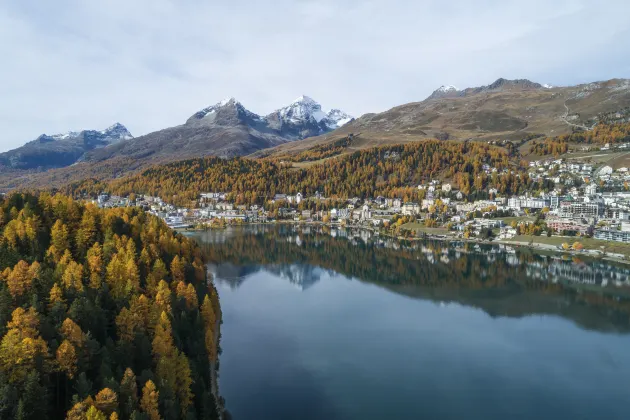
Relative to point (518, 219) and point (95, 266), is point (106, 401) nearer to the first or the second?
point (95, 266)

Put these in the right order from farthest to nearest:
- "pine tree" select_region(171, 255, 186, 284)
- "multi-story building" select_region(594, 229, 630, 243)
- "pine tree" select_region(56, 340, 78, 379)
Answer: "multi-story building" select_region(594, 229, 630, 243), "pine tree" select_region(171, 255, 186, 284), "pine tree" select_region(56, 340, 78, 379)

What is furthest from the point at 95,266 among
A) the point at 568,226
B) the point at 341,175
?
the point at 341,175

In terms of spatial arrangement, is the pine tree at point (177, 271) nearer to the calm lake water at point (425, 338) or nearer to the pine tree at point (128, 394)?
the calm lake water at point (425, 338)

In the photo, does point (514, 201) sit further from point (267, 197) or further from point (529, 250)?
point (267, 197)

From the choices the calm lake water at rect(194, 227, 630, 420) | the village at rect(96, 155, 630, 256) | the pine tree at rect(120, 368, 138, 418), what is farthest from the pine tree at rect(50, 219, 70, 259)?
the village at rect(96, 155, 630, 256)

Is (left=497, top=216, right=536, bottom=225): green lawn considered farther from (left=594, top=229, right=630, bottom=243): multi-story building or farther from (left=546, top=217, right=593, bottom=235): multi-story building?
(left=594, top=229, right=630, bottom=243): multi-story building

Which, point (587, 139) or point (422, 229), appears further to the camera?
point (587, 139)

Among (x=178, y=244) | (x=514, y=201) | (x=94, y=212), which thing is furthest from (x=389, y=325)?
(x=514, y=201)
